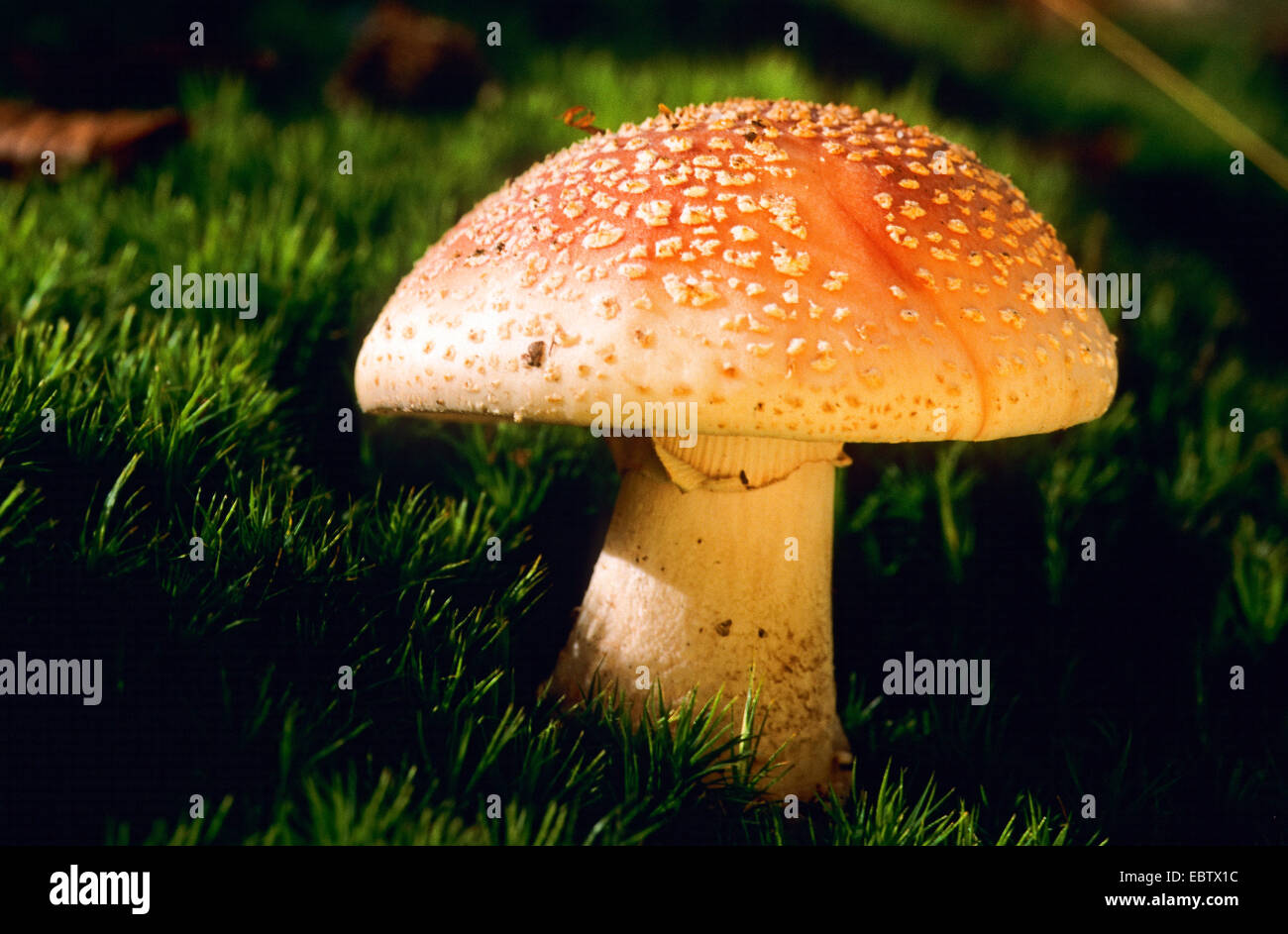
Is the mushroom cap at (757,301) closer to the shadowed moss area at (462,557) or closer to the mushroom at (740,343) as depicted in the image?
the mushroom at (740,343)

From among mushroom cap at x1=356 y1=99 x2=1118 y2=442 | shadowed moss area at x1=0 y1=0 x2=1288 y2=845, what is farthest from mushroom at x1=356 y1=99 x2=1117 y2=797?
shadowed moss area at x1=0 y1=0 x2=1288 y2=845

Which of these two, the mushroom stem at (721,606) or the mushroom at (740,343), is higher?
the mushroom at (740,343)

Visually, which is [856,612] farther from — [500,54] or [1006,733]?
[500,54]

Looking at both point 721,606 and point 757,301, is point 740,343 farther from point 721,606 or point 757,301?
point 721,606

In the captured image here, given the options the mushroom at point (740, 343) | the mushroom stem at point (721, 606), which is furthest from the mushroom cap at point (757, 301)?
the mushroom stem at point (721, 606)

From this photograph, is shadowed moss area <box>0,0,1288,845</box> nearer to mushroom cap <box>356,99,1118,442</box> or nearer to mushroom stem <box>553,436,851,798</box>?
mushroom stem <box>553,436,851,798</box>

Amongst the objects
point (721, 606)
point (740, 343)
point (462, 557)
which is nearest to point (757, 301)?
point (740, 343)
